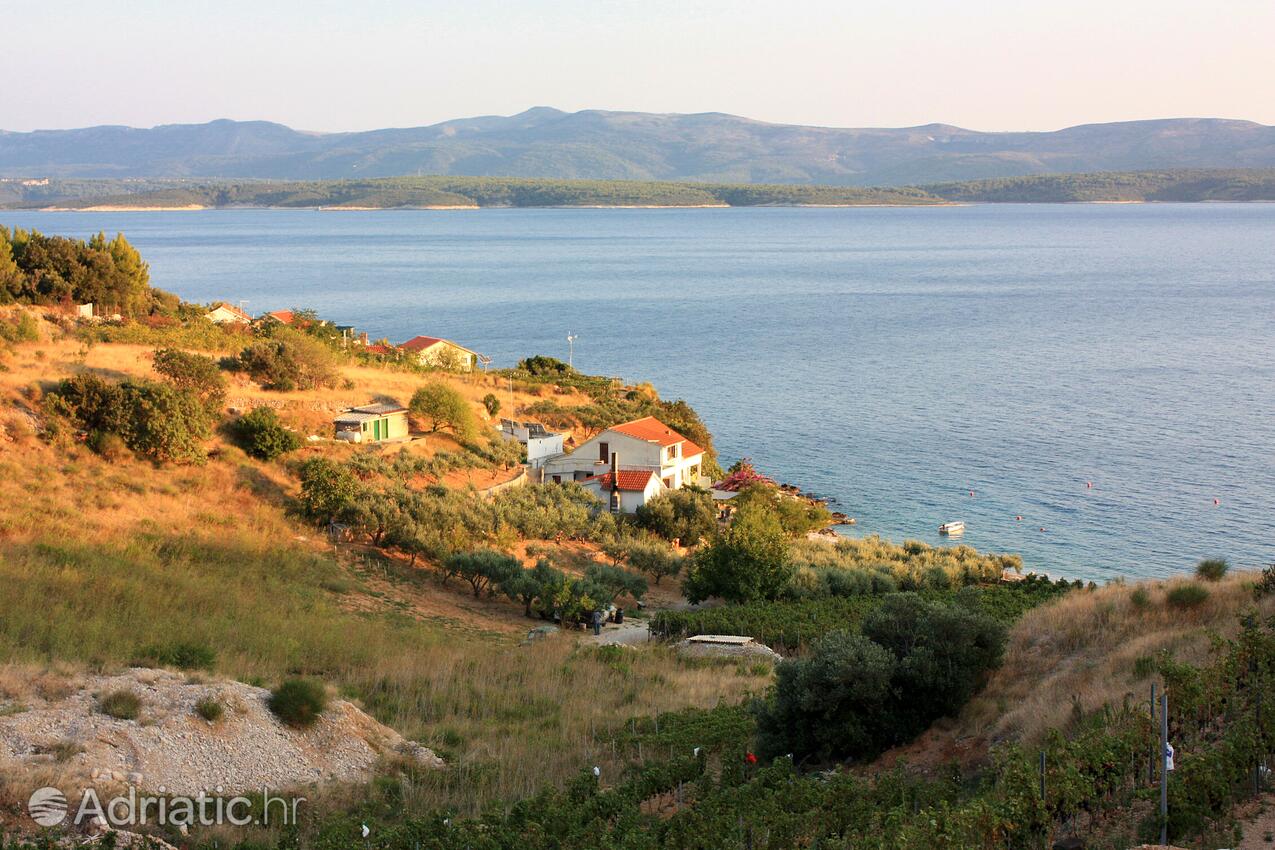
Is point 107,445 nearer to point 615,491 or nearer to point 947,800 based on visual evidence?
point 615,491

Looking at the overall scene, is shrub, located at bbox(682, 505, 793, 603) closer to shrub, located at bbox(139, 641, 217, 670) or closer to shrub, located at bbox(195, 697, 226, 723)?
shrub, located at bbox(139, 641, 217, 670)

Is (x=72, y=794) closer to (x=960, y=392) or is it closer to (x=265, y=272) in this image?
(x=960, y=392)

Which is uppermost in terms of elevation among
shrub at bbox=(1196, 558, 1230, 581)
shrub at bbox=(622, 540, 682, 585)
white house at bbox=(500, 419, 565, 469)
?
shrub at bbox=(1196, 558, 1230, 581)

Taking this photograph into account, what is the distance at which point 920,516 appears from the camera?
42.1m

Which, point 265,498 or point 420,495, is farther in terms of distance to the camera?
point 420,495

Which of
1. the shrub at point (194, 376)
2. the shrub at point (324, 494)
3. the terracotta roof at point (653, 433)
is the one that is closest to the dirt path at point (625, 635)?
the shrub at point (324, 494)

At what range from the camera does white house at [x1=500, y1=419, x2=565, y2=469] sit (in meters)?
37.1

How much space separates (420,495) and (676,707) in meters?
14.5

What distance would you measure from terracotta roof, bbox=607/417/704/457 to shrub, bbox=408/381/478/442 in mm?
5214

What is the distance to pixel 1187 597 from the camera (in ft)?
51.6

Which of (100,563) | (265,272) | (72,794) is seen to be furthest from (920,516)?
(265,272)

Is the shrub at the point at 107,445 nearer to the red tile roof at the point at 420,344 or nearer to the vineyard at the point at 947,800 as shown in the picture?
the vineyard at the point at 947,800

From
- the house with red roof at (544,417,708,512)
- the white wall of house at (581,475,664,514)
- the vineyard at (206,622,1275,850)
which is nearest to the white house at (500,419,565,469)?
the house with red roof at (544,417,708,512)

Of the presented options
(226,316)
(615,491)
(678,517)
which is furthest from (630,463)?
(226,316)
